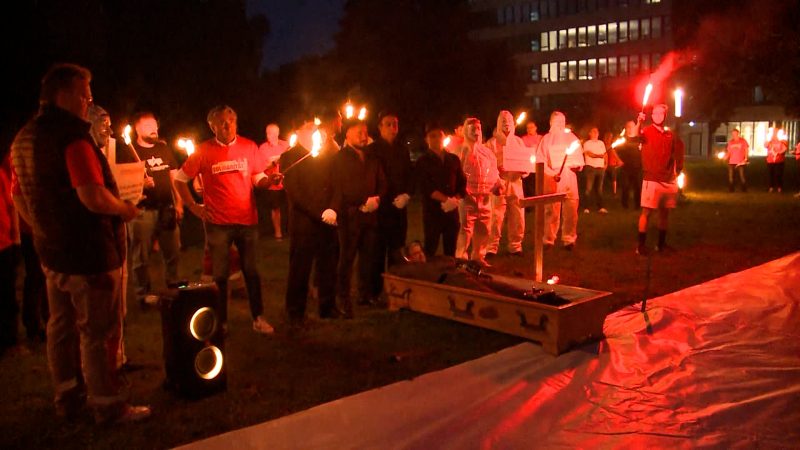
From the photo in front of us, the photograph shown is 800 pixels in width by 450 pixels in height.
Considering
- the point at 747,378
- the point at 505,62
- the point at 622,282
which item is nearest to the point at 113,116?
the point at 622,282

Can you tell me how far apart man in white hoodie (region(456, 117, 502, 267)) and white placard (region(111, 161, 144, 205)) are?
16.0 feet

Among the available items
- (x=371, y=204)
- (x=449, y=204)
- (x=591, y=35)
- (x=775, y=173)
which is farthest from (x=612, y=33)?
(x=371, y=204)

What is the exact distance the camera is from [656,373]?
574 centimetres

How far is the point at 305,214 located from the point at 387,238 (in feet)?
5.18

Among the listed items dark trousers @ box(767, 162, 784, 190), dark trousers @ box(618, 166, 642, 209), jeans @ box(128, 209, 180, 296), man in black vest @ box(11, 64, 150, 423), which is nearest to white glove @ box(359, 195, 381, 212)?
jeans @ box(128, 209, 180, 296)

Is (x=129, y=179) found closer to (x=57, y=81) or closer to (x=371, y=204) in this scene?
(x=57, y=81)

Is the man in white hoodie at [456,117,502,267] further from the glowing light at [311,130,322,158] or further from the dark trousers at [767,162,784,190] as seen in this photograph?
the dark trousers at [767,162,784,190]

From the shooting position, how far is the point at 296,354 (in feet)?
21.5

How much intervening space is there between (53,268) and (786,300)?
278 inches

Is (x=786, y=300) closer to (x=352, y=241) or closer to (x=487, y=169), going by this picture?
(x=487, y=169)

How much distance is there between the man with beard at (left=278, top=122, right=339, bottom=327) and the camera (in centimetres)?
722

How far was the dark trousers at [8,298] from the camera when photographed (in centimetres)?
654

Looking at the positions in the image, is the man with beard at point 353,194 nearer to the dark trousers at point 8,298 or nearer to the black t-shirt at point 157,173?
the black t-shirt at point 157,173

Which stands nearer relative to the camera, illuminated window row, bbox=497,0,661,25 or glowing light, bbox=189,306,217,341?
glowing light, bbox=189,306,217,341
